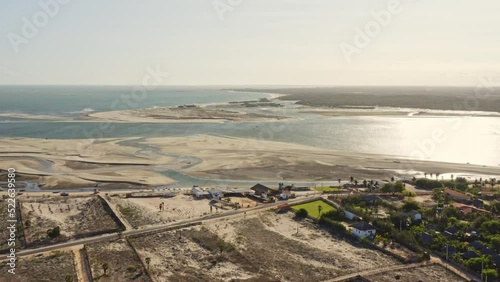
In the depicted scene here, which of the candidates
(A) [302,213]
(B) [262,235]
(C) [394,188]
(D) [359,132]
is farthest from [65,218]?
(D) [359,132]

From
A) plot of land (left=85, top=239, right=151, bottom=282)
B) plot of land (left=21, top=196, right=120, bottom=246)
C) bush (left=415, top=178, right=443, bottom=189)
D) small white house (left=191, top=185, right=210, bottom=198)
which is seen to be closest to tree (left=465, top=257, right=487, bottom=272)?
plot of land (left=85, top=239, right=151, bottom=282)

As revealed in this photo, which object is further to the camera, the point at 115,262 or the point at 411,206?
the point at 411,206

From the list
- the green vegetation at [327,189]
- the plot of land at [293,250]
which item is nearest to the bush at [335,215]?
the plot of land at [293,250]

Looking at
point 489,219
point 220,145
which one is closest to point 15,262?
point 489,219

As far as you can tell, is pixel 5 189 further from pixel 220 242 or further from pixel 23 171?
pixel 220 242

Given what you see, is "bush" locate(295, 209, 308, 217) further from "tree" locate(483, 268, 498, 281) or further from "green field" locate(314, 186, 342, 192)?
"tree" locate(483, 268, 498, 281)

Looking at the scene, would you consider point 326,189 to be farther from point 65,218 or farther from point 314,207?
point 65,218

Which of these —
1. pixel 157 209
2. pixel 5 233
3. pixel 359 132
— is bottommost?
pixel 157 209
